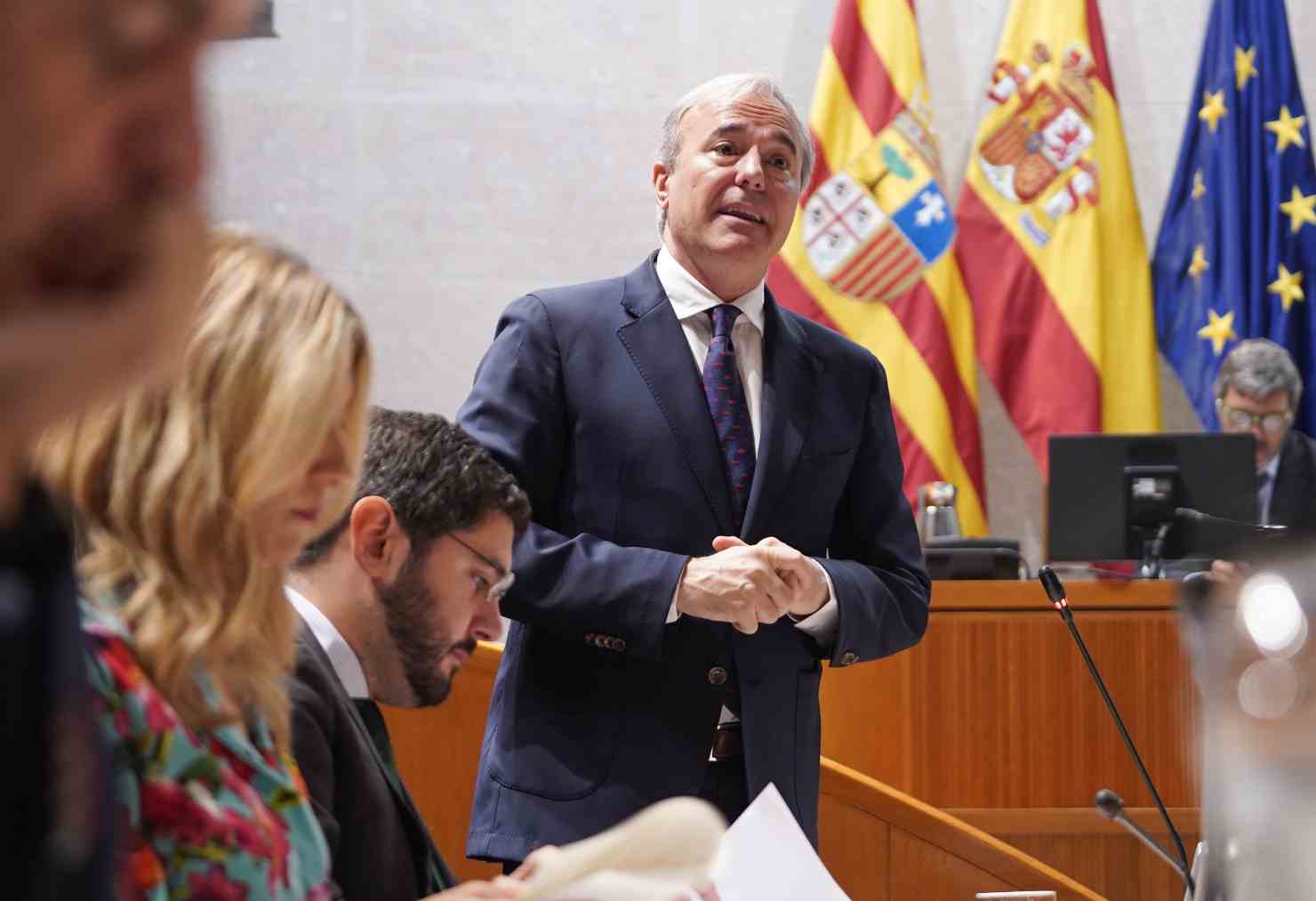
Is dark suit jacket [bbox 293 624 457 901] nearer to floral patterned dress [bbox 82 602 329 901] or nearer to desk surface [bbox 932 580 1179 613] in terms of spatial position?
floral patterned dress [bbox 82 602 329 901]

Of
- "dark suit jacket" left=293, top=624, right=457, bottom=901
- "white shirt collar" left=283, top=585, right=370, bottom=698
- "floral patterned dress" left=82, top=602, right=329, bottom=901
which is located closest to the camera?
"floral patterned dress" left=82, top=602, right=329, bottom=901

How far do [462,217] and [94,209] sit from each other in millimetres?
6356

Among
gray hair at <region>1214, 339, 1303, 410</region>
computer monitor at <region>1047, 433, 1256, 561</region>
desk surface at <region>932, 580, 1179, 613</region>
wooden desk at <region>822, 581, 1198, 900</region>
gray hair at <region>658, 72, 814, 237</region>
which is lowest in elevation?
wooden desk at <region>822, 581, 1198, 900</region>

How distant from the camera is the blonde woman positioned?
3.10 ft

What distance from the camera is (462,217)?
6461 millimetres

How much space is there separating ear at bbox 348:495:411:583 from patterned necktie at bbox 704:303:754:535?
0.64 metres

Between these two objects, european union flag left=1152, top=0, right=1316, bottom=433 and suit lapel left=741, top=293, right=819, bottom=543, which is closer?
suit lapel left=741, top=293, right=819, bottom=543

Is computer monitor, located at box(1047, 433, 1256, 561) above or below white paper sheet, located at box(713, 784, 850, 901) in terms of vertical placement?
below

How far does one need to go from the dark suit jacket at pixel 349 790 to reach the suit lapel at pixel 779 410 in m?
0.84

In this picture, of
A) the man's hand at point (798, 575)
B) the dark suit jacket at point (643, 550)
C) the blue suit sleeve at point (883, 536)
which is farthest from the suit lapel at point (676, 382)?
the blue suit sleeve at point (883, 536)

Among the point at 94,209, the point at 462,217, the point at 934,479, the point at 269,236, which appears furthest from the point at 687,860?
the point at 462,217

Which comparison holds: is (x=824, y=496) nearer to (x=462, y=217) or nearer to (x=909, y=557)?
(x=909, y=557)

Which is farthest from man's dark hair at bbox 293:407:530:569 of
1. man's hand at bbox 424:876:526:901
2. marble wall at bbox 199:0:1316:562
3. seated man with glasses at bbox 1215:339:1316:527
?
marble wall at bbox 199:0:1316:562

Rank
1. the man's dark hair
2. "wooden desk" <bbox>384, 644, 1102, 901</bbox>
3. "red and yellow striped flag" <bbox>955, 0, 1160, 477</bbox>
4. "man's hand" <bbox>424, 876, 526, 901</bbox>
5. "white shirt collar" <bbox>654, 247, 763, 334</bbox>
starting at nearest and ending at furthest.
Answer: "man's hand" <bbox>424, 876, 526, 901</bbox>, the man's dark hair, "white shirt collar" <bbox>654, 247, 763, 334</bbox>, "wooden desk" <bbox>384, 644, 1102, 901</bbox>, "red and yellow striped flag" <bbox>955, 0, 1160, 477</bbox>
